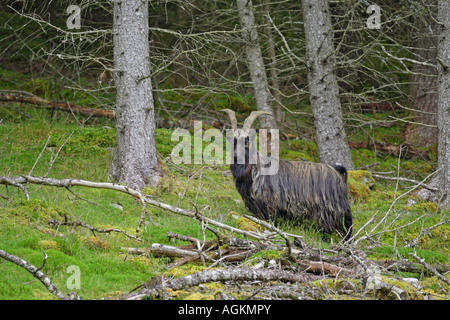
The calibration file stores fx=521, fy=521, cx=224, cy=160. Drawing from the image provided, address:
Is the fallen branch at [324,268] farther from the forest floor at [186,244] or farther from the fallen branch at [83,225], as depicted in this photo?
the fallen branch at [83,225]

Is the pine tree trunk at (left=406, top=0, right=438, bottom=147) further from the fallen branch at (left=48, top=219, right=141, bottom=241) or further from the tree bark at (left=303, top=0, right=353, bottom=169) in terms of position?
the fallen branch at (left=48, top=219, right=141, bottom=241)

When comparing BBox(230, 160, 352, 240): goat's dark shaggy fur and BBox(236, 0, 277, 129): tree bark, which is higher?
BBox(236, 0, 277, 129): tree bark

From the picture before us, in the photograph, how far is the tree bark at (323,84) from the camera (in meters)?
9.98

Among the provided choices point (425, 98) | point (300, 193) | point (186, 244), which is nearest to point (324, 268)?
point (186, 244)

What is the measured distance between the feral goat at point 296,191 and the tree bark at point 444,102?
1644 millimetres

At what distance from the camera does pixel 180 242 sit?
20.3ft

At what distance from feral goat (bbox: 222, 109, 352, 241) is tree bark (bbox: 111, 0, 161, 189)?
1544 millimetres

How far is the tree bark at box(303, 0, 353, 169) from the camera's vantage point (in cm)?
998

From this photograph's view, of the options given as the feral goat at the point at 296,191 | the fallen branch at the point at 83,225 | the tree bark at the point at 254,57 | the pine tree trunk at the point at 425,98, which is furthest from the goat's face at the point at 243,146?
the pine tree trunk at the point at 425,98

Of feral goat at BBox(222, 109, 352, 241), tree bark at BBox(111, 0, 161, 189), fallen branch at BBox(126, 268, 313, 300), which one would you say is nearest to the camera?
fallen branch at BBox(126, 268, 313, 300)

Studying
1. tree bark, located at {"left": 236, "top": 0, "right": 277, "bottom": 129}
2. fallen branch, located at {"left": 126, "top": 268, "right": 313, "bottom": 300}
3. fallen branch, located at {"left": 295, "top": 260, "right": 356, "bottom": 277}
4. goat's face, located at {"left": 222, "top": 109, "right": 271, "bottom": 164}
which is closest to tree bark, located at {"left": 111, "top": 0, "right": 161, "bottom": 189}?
goat's face, located at {"left": 222, "top": 109, "right": 271, "bottom": 164}
